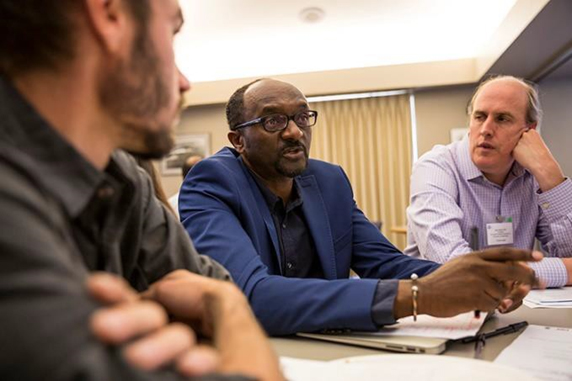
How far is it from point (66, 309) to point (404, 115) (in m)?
5.60

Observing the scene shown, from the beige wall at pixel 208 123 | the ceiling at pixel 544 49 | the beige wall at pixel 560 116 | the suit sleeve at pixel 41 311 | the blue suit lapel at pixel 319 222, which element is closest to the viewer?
the suit sleeve at pixel 41 311

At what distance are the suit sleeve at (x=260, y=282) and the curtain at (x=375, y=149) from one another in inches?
175

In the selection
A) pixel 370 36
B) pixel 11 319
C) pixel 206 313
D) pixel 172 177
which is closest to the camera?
pixel 11 319

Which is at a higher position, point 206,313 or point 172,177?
point 172,177

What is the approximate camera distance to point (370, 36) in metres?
4.98

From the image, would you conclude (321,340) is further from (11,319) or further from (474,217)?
(474,217)

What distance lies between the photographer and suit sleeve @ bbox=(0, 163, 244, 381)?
0.33 meters

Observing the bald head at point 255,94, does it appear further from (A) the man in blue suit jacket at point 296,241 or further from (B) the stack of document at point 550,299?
(B) the stack of document at point 550,299

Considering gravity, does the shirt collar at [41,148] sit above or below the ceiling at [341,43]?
below

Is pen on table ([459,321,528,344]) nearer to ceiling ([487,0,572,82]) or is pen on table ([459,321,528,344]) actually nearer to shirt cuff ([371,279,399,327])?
shirt cuff ([371,279,399,327])

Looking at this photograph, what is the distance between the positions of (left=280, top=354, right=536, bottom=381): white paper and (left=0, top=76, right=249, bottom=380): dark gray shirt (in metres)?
0.33

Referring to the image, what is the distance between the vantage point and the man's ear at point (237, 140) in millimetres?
1656

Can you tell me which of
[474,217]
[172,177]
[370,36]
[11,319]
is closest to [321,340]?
[11,319]

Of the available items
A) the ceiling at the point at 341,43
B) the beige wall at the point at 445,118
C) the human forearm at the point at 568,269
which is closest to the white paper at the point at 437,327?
the human forearm at the point at 568,269
